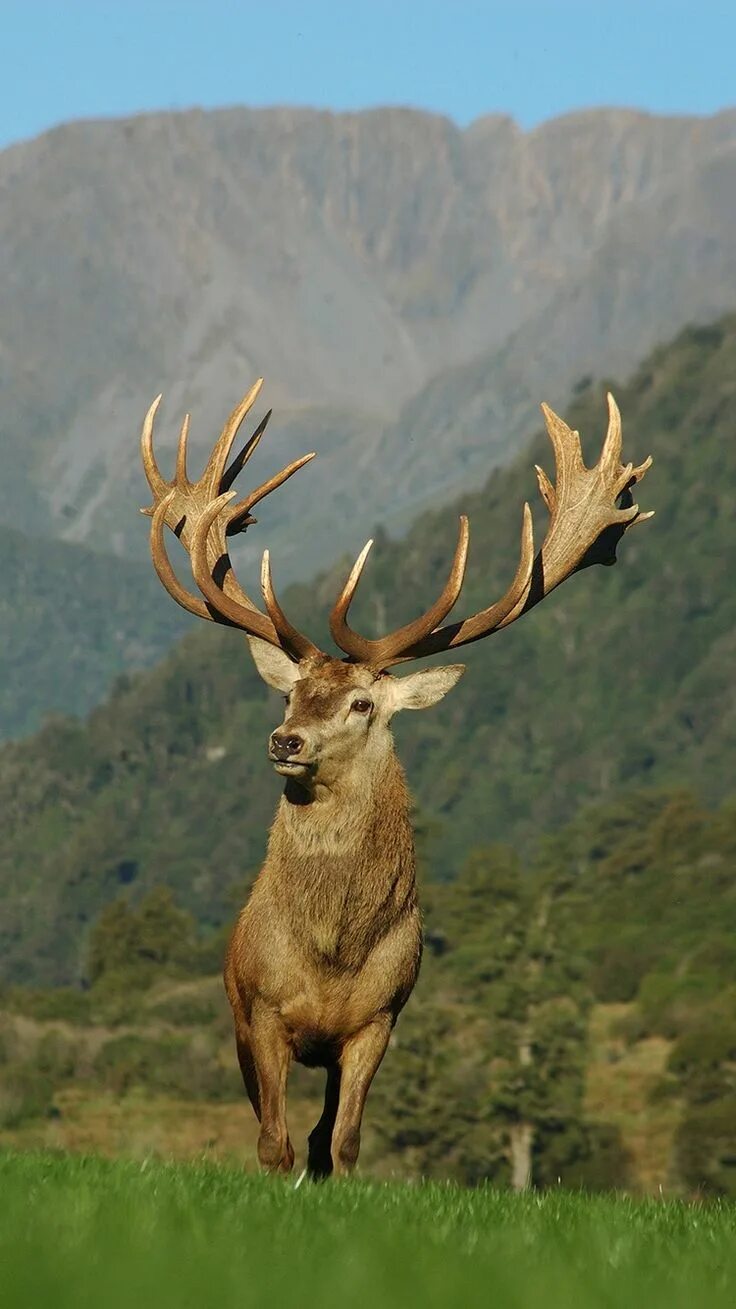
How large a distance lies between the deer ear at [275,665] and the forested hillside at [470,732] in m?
138

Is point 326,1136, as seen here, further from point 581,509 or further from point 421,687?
point 581,509

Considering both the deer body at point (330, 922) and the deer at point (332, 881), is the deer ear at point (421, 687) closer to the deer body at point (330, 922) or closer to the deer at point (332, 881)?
the deer at point (332, 881)

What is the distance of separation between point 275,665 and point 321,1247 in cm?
563

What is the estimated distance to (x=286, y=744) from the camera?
38.2ft

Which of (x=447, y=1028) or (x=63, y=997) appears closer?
(x=447, y=1028)

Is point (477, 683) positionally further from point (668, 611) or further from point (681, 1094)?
point (681, 1094)

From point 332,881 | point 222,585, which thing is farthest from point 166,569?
point 332,881

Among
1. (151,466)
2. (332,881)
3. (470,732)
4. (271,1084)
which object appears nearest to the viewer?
(271,1084)

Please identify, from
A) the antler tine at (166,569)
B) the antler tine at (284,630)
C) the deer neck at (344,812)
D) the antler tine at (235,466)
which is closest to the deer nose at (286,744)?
the deer neck at (344,812)

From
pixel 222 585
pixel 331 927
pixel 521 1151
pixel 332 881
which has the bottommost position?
pixel 521 1151

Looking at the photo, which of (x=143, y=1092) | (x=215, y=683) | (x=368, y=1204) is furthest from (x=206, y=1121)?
(x=215, y=683)

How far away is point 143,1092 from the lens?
221 feet

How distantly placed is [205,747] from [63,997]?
109727mm

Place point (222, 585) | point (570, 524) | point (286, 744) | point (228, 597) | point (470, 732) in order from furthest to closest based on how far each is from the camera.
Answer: point (470, 732), point (570, 524), point (222, 585), point (228, 597), point (286, 744)
